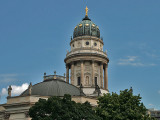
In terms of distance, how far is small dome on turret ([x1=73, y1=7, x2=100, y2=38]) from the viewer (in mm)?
75625

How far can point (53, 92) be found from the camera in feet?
178

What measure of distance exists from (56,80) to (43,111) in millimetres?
21179

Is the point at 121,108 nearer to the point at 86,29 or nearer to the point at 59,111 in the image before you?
the point at 59,111

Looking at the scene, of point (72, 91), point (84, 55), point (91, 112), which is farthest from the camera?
point (84, 55)

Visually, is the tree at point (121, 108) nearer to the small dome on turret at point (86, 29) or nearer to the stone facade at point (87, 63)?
the stone facade at point (87, 63)

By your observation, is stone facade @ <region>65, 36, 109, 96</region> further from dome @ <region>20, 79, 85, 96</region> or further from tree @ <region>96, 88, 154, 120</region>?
tree @ <region>96, 88, 154, 120</region>

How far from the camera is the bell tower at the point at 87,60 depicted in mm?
71062

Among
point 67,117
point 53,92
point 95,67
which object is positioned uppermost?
point 95,67

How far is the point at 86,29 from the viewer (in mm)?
75875

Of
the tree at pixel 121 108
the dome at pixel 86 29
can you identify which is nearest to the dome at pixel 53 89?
the tree at pixel 121 108

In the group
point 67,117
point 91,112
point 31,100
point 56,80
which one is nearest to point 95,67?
point 56,80

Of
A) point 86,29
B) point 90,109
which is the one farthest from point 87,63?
point 90,109

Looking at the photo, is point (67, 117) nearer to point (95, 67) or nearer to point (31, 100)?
point (31, 100)

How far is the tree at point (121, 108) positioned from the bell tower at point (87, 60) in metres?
22.8
